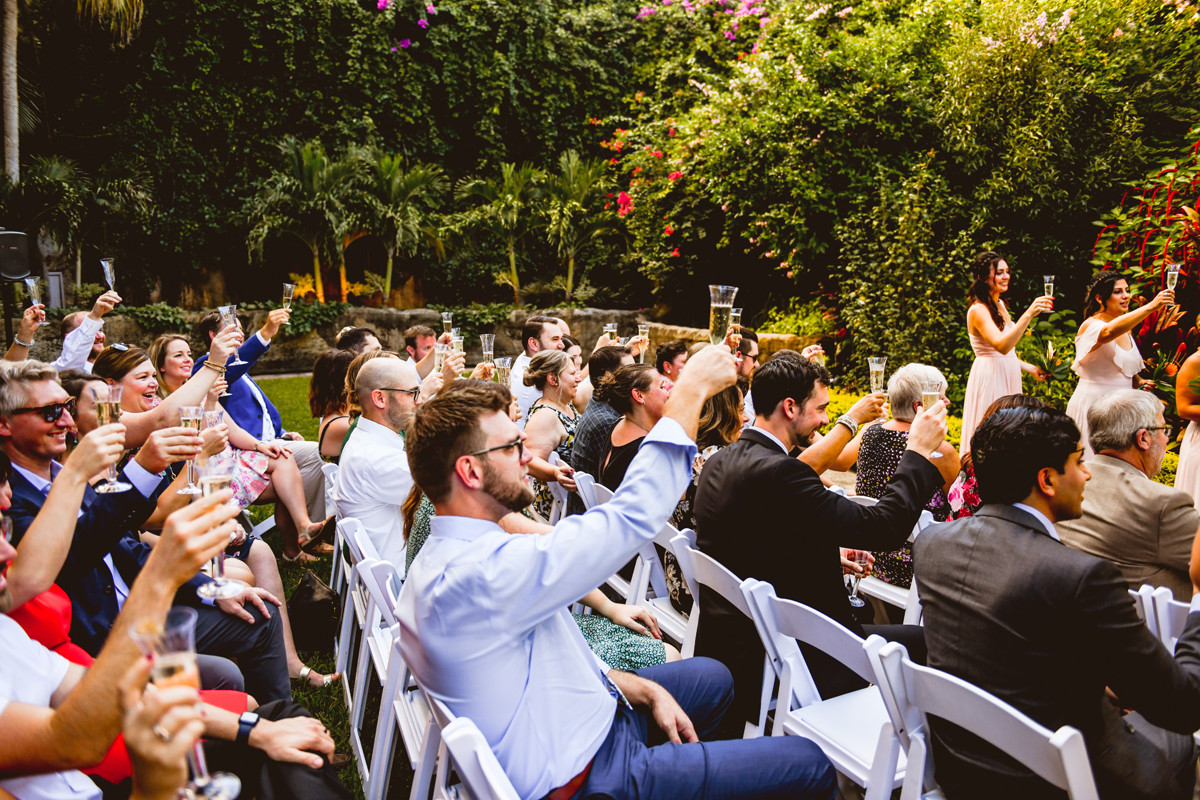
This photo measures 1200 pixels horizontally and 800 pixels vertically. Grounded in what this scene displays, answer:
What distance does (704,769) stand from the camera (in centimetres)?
181

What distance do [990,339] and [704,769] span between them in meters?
4.77

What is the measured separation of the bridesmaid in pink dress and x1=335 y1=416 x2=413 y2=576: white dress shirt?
411cm

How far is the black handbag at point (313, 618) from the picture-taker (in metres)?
3.82

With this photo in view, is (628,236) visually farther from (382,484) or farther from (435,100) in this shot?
(382,484)

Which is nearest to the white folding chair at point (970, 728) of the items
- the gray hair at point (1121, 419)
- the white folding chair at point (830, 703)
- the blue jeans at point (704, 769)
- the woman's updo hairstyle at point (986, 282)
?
the white folding chair at point (830, 703)

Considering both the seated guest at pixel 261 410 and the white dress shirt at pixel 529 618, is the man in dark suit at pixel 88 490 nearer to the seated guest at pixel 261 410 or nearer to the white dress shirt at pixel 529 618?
the white dress shirt at pixel 529 618

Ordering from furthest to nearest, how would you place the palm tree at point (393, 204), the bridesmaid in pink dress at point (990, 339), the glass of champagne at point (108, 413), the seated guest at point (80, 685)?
the palm tree at point (393, 204) → the bridesmaid in pink dress at point (990, 339) → the glass of champagne at point (108, 413) → the seated guest at point (80, 685)

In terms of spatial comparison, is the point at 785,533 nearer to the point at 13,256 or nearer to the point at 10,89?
the point at 13,256

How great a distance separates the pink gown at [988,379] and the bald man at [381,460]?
4.13 m

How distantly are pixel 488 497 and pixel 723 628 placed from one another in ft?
4.09

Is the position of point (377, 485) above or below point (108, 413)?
below

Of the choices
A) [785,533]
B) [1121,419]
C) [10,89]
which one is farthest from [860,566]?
[10,89]

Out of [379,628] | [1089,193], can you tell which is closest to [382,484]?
[379,628]

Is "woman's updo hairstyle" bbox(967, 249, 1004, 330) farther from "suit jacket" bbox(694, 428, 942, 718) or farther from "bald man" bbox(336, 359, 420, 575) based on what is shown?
"bald man" bbox(336, 359, 420, 575)
